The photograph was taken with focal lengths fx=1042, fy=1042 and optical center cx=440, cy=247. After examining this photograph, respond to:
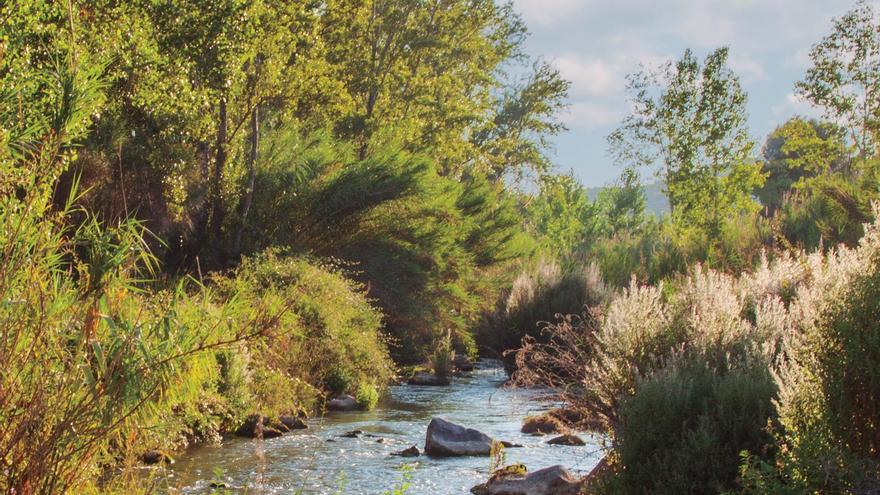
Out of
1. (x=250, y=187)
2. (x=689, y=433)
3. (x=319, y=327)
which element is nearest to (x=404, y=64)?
(x=250, y=187)

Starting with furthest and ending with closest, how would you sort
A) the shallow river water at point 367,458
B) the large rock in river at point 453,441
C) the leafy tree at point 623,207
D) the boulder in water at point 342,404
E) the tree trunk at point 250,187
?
1. the leafy tree at point 623,207
2. the tree trunk at point 250,187
3. the boulder in water at point 342,404
4. the large rock in river at point 453,441
5. the shallow river water at point 367,458

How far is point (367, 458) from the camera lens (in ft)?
40.5

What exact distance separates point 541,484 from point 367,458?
3.44m

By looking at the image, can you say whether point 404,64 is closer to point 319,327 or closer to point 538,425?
point 319,327

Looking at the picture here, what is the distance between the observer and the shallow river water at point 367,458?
34.9 ft

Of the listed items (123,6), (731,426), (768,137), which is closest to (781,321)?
(731,426)

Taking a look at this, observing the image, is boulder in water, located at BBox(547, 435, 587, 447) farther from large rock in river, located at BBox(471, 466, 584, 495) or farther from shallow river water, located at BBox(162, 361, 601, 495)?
large rock in river, located at BBox(471, 466, 584, 495)

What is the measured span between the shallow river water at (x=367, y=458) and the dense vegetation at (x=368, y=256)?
0.56 m

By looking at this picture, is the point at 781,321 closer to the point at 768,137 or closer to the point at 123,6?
the point at 123,6

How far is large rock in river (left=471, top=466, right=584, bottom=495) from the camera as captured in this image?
9.34 m

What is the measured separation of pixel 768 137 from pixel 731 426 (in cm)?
7992

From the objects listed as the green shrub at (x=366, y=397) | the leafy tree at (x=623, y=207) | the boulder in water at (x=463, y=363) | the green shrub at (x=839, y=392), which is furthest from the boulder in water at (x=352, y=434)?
the leafy tree at (x=623, y=207)

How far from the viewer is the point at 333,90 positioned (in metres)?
24.1

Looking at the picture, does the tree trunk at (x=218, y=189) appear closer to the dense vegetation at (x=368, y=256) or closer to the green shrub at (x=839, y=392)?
the dense vegetation at (x=368, y=256)
